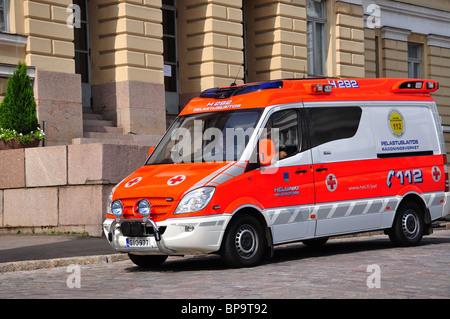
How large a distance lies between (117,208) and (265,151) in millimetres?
1915

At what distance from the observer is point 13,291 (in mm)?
9234

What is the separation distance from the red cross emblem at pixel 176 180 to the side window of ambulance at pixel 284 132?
1.25 metres

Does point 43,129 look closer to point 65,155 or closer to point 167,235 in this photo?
point 65,155

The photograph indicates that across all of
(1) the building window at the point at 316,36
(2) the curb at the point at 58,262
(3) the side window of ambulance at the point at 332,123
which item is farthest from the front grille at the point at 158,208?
(1) the building window at the point at 316,36

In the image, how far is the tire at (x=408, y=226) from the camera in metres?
12.7

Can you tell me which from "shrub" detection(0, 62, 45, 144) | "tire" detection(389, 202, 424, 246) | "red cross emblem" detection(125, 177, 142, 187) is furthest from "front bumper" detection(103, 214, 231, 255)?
"shrub" detection(0, 62, 45, 144)

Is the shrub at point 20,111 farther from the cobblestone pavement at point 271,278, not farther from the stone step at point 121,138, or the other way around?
the cobblestone pavement at point 271,278

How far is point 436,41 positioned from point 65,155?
67.1ft

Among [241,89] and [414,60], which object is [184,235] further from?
[414,60]

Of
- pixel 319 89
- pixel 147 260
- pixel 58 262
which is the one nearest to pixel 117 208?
pixel 147 260

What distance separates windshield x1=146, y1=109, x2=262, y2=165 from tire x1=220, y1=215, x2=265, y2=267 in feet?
2.64

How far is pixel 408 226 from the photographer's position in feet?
42.2

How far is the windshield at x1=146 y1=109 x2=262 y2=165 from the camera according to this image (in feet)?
36.0

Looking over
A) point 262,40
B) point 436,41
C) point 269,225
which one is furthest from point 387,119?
point 436,41
